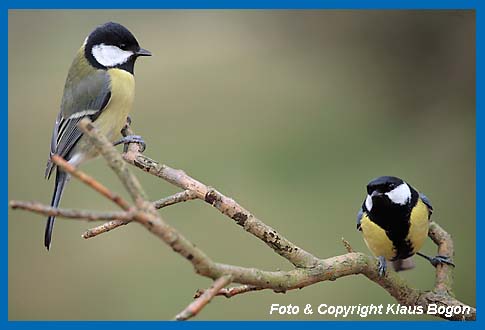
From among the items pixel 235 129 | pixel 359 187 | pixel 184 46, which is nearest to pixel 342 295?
pixel 359 187

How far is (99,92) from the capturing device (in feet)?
5.81

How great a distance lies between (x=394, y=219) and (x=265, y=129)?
238cm

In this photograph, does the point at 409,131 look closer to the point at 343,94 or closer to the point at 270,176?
the point at 343,94

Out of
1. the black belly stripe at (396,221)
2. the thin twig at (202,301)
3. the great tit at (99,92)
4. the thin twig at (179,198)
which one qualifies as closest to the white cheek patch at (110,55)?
the great tit at (99,92)

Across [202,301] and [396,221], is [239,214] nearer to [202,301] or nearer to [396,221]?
[202,301]

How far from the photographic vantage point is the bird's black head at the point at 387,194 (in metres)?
1.46

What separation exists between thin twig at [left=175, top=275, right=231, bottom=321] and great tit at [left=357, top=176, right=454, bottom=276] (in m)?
0.76

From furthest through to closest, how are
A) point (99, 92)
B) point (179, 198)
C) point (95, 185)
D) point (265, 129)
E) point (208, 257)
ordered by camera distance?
1. point (265, 129)
2. point (99, 92)
3. point (179, 198)
4. point (208, 257)
5. point (95, 185)

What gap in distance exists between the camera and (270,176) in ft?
11.6

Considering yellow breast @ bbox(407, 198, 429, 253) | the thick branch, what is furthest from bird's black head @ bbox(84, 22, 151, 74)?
yellow breast @ bbox(407, 198, 429, 253)

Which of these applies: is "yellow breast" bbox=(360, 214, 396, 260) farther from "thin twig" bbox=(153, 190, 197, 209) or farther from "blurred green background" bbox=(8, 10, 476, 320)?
"blurred green background" bbox=(8, 10, 476, 320)

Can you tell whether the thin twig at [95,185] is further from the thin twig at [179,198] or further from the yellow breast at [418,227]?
the yellow breast at [418,227]

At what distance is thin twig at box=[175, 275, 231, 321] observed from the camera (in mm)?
708

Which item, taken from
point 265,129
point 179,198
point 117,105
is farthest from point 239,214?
point 265,129
